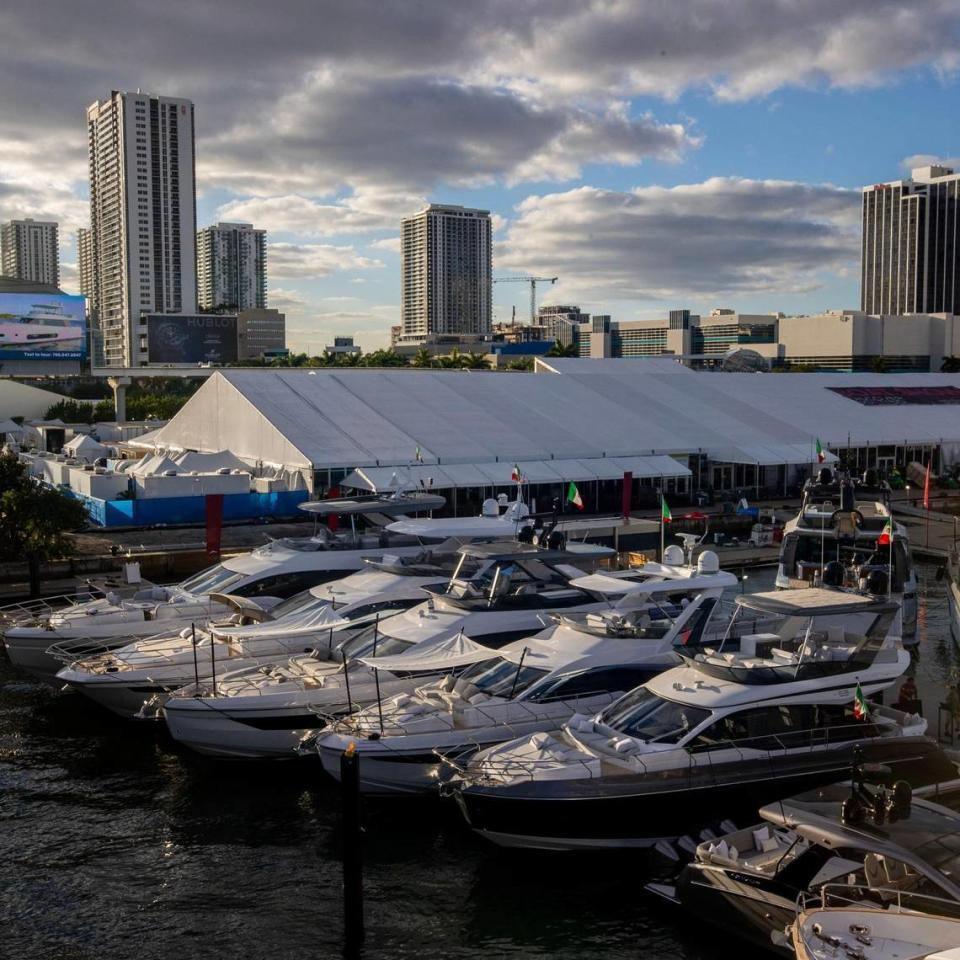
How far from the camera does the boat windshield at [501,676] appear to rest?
17.9 m

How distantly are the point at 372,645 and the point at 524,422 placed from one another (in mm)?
28956

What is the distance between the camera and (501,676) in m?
18.2

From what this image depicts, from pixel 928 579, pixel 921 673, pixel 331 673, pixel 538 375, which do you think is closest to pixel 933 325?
pixel 538 375

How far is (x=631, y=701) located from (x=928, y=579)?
72.4 feet

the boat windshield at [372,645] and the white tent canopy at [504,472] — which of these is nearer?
the boat windshield at [372,645]

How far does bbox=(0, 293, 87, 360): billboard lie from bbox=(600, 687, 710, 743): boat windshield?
112056mm

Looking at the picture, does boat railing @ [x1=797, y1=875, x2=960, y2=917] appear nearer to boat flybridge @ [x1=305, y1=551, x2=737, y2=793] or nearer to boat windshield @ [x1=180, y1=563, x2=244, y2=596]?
boat flybridge @ [x1=305, y1=551, x2=737, y2=793]

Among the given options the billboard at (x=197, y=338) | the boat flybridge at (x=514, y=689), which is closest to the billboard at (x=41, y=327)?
the billboard at (x=197, y=338)

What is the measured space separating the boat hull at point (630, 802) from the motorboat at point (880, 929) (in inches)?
131

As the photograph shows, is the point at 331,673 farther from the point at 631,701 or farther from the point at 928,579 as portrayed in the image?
the point at 928,579

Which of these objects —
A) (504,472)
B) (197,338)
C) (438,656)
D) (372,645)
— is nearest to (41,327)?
(197,338)

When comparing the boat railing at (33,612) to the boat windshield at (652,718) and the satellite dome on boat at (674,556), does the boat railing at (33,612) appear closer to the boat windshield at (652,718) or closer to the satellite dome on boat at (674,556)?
the satellite dome on boat at (674,556)

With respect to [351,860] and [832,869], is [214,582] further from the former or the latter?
[832,869]

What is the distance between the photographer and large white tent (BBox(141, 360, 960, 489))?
143 ft
